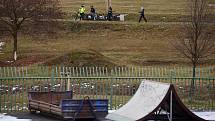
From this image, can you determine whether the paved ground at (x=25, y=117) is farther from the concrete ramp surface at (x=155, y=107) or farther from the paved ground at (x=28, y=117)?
the concrete ramp surface at (x=155, y=107)

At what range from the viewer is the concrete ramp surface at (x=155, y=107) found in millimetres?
17578

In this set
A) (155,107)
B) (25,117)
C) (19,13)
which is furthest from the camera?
(19,13)

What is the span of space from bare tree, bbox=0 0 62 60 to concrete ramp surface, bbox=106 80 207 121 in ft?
76.8

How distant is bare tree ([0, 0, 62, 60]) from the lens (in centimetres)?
4319

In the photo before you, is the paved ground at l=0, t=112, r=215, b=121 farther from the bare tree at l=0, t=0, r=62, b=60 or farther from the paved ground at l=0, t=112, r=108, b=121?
the bare tree at l=0, t=0, r=62, b=60

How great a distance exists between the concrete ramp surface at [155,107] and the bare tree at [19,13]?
921 inches

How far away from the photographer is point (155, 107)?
17.5m

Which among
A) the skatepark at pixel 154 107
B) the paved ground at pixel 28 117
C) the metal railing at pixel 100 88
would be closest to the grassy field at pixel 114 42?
the metal railing at pixel 100 88

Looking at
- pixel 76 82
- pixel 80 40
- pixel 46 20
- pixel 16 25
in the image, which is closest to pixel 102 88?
pixel 76 82

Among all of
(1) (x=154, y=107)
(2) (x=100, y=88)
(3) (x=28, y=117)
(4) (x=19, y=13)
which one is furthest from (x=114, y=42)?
(1) (x=154, y=107)

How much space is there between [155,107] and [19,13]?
26.9 metres

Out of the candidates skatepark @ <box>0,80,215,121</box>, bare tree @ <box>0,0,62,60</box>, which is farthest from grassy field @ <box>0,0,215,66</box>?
skatepark @ <box>0,80,215,121</box>

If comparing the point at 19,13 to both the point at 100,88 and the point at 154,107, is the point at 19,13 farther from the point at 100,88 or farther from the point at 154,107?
the point at 154,107

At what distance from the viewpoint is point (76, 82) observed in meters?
25.2
